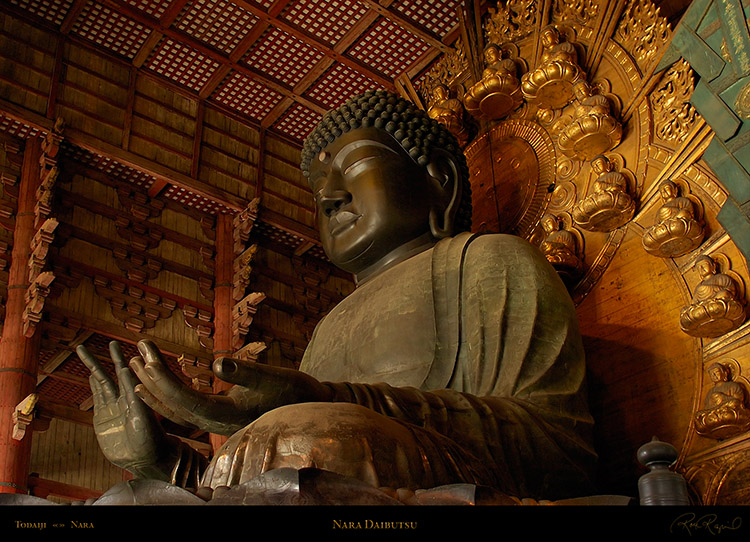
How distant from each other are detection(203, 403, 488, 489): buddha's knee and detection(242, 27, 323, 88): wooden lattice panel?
4.94 meters

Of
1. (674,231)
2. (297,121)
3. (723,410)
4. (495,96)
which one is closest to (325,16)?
(297,121)

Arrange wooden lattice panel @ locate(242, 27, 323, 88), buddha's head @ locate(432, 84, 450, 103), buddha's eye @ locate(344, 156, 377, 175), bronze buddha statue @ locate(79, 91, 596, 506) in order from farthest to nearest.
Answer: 1. wooden lattice panel @ locate(242, 27, 323, 88)
2. buddha's head @ locate(432, 84, 450, 103)
3. buddha's eye @ locate(344, 156, 377, 175)
4. bronze buddha statue @ locate(79, 91, 596, 506)

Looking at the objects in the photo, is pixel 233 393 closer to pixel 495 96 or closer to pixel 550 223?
pixel 550 223

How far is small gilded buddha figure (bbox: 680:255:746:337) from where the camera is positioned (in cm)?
292

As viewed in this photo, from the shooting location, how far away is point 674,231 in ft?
A: 10.2

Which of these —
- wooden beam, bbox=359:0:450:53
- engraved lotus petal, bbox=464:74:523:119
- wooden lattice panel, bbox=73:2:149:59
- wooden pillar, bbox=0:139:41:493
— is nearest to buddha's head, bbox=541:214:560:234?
engraved lotus petal, bbox=464:74:523:119

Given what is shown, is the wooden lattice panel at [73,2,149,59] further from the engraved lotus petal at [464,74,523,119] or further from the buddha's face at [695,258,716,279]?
the buddha's face at [695,258,716,279]

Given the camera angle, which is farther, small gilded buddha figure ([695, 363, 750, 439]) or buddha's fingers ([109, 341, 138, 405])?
small gilded buddha figure ([695, 363, 750, 439])

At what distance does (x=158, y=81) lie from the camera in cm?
761

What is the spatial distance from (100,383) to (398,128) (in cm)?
163
